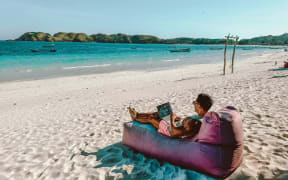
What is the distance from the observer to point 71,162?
12.3 ft

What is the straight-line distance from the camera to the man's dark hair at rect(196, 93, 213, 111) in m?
3.12

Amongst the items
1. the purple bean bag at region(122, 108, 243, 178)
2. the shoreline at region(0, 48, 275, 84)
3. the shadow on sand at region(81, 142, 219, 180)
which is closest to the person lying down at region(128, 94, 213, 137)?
the purple bean bag at region(122, 108, 243, 178)

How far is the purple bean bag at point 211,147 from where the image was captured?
2.64m

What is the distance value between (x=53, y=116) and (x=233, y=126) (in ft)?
20.5

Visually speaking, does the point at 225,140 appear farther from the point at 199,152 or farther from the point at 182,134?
the point at 182,134

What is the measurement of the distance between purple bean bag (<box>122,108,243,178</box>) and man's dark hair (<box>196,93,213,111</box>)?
0.94 feet

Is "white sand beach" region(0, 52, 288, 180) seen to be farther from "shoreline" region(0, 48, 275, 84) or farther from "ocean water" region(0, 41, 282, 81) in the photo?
"ocean water" region(0, 41, 282, 81)

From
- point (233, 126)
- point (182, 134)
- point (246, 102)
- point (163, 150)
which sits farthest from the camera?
point (246, 102)

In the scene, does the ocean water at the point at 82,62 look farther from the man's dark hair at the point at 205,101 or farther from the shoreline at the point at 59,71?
the man's dark hair at the point at 205,101

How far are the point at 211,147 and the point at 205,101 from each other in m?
0.73

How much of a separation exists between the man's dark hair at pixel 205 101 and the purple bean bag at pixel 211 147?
29cm

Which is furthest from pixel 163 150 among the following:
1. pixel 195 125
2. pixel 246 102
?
pixel 246 102

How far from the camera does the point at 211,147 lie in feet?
9.07

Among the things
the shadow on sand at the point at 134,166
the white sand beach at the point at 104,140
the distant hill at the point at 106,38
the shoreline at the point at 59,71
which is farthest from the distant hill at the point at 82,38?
the shadow on sand at the point at 134,166
